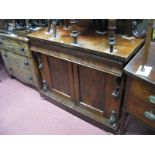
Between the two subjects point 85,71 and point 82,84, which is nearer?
point 85,71

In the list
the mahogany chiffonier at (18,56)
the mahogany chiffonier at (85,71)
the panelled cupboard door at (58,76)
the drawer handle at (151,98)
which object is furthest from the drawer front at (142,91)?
the mahogany chiffonier at (18,56)

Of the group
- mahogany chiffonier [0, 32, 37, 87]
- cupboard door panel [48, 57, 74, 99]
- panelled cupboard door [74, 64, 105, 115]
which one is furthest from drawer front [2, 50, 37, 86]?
panelled cupboard door [74, 64, 105, 115]

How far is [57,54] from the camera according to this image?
143 cm

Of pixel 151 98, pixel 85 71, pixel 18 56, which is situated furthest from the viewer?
pixel 18 56

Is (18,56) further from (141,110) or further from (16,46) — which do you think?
(141,110)

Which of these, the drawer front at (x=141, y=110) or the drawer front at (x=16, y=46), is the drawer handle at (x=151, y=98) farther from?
the drawer front at (x=16, y=46)

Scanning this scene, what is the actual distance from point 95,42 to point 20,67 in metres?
1.10

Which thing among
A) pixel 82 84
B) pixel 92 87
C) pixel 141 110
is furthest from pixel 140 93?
pixel 82 84

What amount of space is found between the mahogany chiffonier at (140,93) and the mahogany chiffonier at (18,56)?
1065 millimetres

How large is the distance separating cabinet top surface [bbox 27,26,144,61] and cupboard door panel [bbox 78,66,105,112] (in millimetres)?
199

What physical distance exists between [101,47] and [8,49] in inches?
48.9

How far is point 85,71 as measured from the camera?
54.1 inches

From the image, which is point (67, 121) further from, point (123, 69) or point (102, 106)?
point (123, 69)
